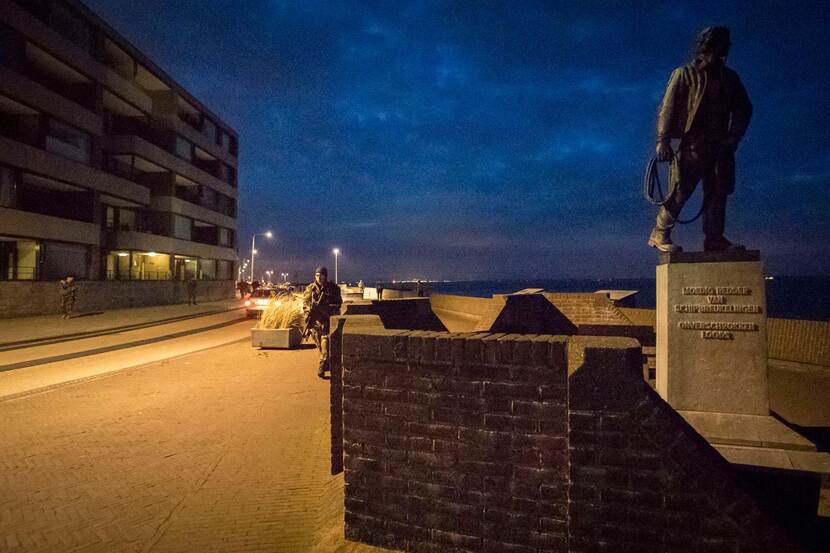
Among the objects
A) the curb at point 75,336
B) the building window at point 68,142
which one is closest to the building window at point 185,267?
the building window at point 68,142

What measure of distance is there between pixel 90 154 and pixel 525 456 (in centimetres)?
3324

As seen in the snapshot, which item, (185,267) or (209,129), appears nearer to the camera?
(185,267)

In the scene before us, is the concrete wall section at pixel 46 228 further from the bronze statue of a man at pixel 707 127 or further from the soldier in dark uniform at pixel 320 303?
the bronze statue of a man at pixel 707 127

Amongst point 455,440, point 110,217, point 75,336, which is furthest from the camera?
point 110,217

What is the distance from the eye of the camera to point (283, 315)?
13.8 meters

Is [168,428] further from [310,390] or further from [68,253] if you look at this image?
[68,253]

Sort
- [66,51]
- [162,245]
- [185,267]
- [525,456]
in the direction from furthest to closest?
[185,267] → [162,245] → [66,51] → [525,456]

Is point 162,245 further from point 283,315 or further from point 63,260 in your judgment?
point 283,315

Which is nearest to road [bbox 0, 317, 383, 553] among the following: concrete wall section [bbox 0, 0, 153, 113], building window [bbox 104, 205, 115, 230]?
concrete wall section [bbox 0, 0, 153, 113]

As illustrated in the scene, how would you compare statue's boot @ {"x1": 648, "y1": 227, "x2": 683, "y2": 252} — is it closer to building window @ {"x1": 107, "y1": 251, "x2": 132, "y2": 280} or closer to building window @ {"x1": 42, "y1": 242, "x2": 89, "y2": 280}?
building window @ {"x1": 42, "y1": 242, "x2": 89, "y2": 280}

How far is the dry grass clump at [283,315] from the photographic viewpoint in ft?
44.4

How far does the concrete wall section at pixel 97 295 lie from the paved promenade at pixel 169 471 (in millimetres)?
17905

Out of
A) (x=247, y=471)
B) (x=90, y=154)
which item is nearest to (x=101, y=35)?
(x=90, y=154)

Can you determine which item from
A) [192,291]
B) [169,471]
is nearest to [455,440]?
[169,471]
